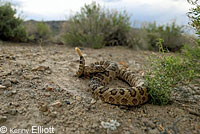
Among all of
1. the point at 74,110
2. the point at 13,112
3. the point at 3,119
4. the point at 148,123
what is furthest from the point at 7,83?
the point at 148,123

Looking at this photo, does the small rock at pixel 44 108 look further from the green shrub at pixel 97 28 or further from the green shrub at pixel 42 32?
the green shrub at pixel 42 32

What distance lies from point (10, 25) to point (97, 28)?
4720mm

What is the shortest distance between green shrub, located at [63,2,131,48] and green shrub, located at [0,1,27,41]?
242cm

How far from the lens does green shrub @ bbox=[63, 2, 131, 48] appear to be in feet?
31.5

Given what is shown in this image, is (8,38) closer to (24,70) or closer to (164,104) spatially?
(24,70)

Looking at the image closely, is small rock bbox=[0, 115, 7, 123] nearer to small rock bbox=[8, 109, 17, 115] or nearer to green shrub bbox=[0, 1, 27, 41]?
small rock bbox=[8, 109, 17, 115]

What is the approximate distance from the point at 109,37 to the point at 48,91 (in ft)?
24.2

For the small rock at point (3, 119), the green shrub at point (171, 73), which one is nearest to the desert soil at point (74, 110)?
the small rock at point (3, 119)

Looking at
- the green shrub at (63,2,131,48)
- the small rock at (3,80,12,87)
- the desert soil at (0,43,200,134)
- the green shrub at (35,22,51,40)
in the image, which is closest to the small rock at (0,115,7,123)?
the desert soil at (0,43,200,134)

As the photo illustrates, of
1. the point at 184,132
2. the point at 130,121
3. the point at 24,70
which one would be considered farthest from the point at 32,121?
the point at 184,132

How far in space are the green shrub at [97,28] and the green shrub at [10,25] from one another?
7.93 ft

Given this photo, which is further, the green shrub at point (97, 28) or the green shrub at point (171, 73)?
the green shrub at point (97, 28)

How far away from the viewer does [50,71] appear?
15.2 feet

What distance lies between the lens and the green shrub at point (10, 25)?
9.39 m
